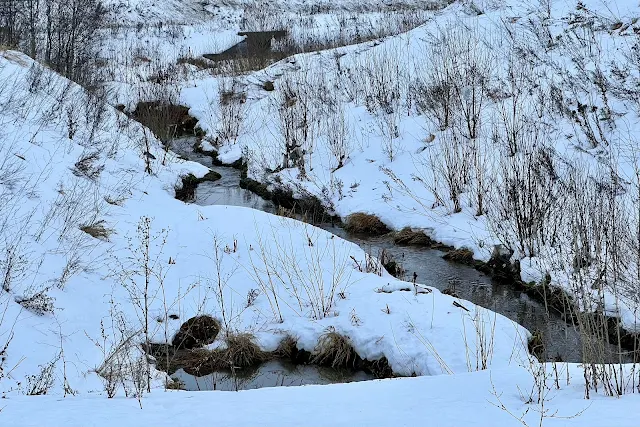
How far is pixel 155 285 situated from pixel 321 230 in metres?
2.46

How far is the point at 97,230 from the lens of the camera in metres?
7.54

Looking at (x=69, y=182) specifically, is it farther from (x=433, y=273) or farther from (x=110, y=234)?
(x=433, y=273)

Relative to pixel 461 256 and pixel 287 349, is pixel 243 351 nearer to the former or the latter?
pixel 287 349

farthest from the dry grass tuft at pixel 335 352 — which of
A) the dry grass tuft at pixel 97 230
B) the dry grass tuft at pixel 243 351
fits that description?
the dry grass tuft at pixel 97 230

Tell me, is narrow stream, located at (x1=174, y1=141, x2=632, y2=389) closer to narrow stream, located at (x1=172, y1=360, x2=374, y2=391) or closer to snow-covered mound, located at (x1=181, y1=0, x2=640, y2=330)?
narrow stream, located at (x1=172, y1=360, x2=374, y2=391)

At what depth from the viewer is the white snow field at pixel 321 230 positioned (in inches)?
143

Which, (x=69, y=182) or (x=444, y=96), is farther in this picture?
(x=444, y=96)

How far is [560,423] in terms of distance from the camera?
298 centimetres

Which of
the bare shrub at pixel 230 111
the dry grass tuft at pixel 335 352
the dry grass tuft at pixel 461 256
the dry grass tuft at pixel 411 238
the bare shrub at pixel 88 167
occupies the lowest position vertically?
the dry grass tuft at pixel 335 352

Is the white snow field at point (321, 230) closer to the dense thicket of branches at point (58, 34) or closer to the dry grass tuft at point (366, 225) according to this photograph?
the dry grass tuft at point (366, 225)

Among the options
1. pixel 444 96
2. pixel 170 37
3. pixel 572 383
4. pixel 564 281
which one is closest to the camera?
pixel 572 383

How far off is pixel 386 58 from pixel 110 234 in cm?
929

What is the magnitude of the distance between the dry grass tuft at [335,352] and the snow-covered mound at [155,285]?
8cm

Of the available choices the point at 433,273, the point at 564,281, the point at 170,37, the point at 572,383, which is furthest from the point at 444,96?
the point at 170,37
